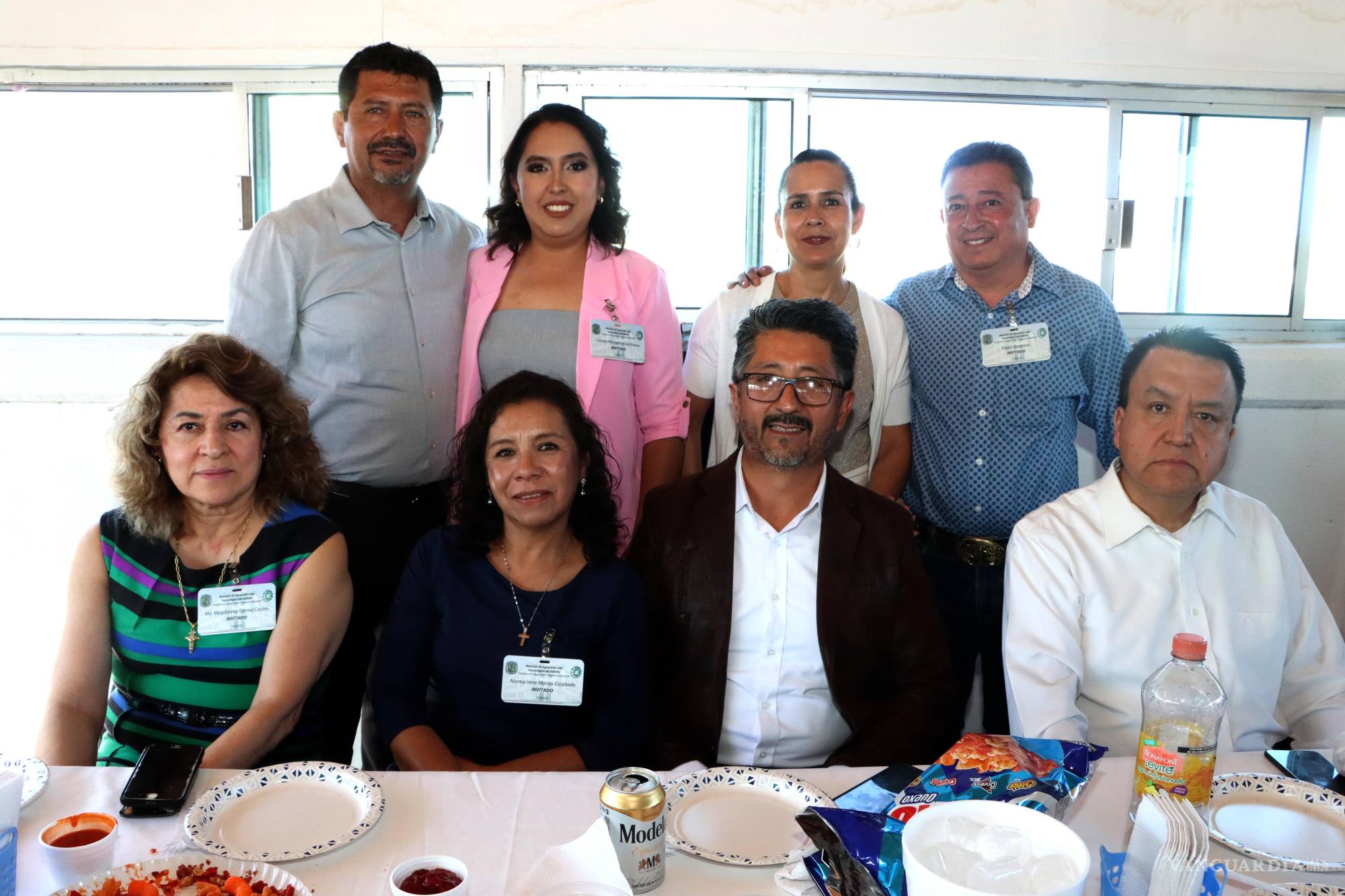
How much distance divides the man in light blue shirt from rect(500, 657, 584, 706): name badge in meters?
0.78

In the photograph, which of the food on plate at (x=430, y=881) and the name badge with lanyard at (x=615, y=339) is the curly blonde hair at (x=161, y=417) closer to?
the name badge with lanyard at (x=615, y=339)

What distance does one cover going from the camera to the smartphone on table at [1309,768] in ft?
5.12

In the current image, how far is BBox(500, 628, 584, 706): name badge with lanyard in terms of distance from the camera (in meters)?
1.97

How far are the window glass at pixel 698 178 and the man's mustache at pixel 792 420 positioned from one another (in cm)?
153

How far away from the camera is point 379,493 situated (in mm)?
2666

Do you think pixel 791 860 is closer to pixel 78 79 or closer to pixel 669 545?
pixel 669 545

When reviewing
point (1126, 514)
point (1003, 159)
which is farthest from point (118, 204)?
point (1126, 514)

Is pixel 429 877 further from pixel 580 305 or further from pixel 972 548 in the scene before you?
pixel 972 548

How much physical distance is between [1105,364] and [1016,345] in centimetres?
27

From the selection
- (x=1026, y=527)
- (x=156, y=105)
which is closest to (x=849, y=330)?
(x=1026, y=527)

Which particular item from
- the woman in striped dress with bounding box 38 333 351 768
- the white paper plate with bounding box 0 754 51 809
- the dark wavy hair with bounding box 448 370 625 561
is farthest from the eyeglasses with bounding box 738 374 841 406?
the white paper plate with bounding box 0 754 51 809

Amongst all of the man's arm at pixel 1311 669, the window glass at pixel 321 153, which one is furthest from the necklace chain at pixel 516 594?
the window glass at pixel 321 153

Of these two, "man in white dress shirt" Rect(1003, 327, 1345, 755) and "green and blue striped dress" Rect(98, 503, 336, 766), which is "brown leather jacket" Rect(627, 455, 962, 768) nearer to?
"man in white dress shirt" Rect(1003, 327, 1345, 755)

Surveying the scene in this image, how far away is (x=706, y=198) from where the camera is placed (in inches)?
146
